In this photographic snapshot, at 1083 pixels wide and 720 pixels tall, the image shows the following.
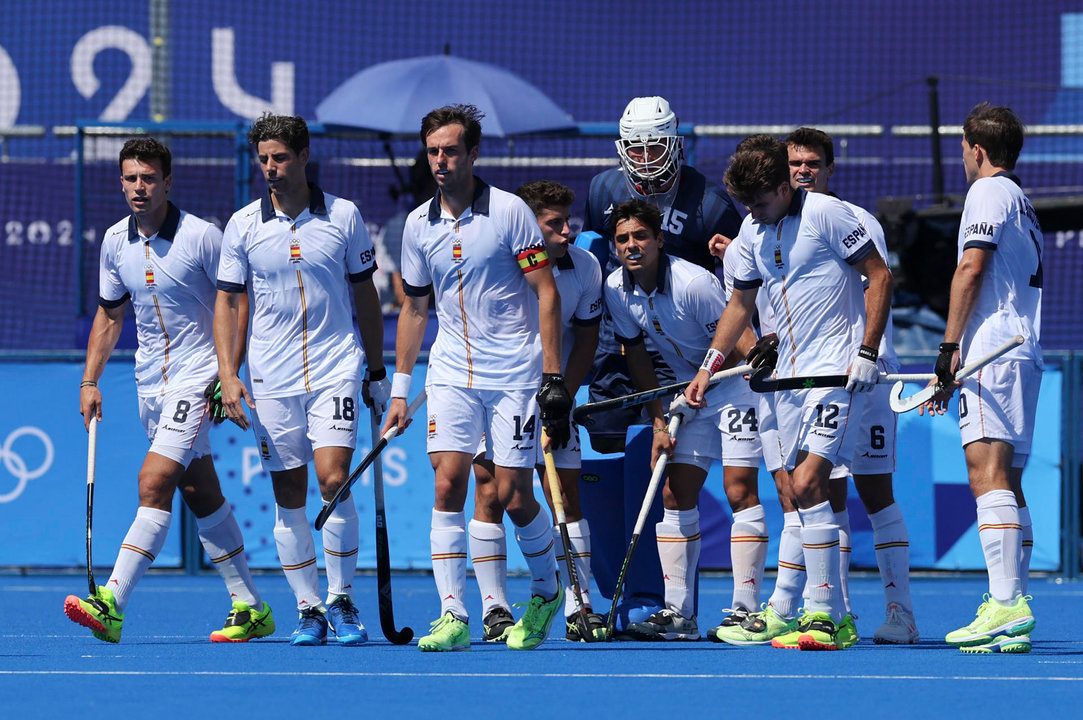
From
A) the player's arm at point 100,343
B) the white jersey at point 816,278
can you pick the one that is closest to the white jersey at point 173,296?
the player's arm at point 100,343

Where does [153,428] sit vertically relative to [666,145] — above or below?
below

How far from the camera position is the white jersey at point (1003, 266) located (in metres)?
6.53

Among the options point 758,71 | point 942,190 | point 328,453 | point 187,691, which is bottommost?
point 187,691

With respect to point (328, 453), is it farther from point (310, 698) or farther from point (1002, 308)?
point (1002, 308)

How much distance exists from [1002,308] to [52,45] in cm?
1227

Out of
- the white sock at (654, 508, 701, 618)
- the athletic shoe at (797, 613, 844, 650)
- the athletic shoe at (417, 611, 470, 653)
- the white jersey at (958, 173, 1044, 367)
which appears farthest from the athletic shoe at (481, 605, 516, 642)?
the white jersey at (958, 173, 1044, 367)

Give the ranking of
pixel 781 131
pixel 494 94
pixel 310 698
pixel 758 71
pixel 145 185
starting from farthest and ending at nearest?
pixel 758 71 → pixel 781 131 → pixel 494 94 → pixel 145 185 → pixel 310 698

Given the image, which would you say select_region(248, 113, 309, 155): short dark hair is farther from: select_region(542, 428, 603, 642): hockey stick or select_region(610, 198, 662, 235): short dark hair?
select_region(542, 428, 603, 642): hockey stick

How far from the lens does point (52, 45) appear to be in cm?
1647

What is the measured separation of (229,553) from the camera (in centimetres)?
751

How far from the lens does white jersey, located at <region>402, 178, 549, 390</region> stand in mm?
6801

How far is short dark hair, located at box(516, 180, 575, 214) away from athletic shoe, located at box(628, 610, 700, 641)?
1884 mm

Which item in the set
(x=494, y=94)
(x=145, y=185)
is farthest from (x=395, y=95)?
(x=145, y=185)

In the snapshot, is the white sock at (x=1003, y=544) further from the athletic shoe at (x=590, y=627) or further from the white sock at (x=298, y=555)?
the white sock at (x=298, y=555)
